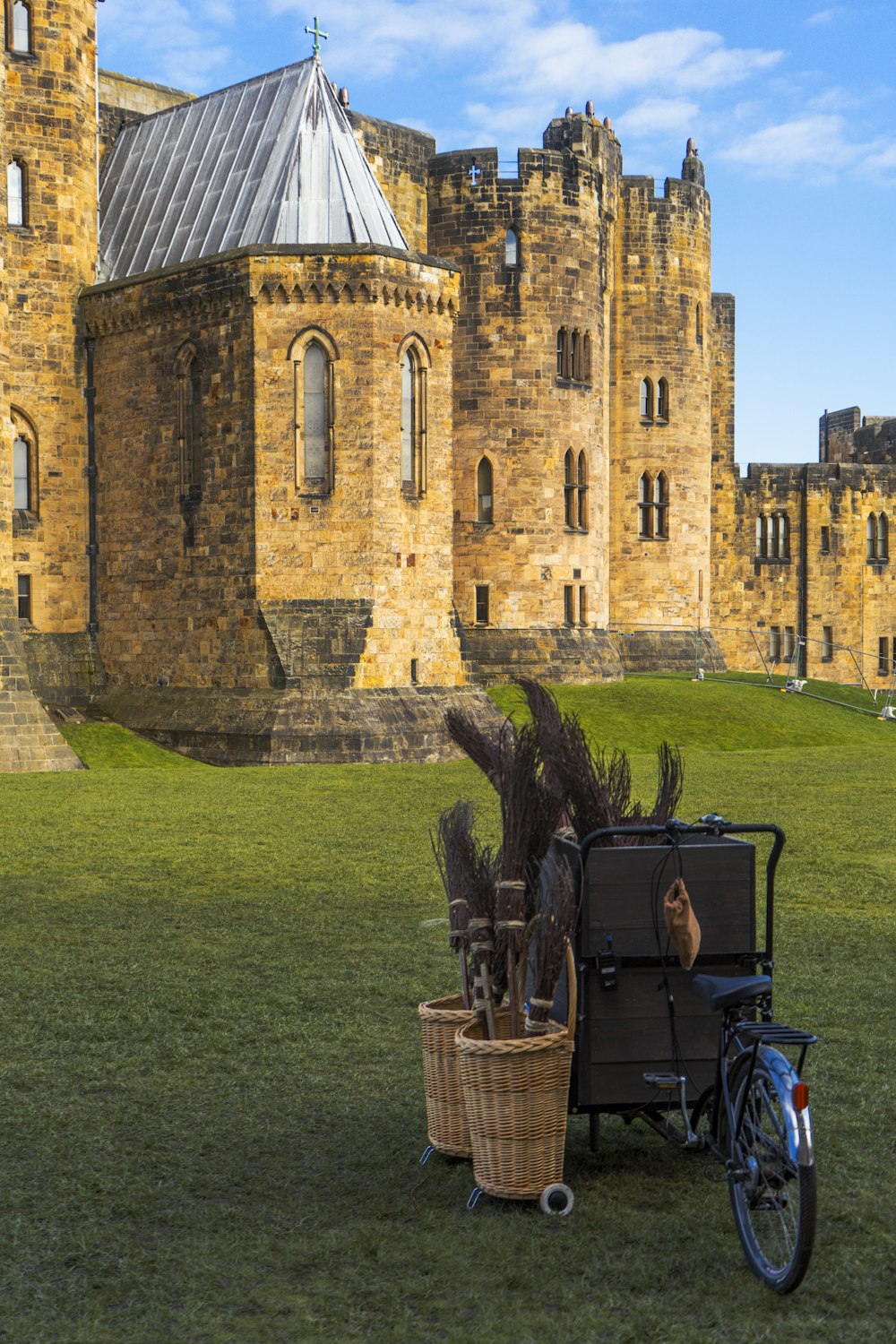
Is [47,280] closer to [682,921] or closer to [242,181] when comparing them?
[242,181]

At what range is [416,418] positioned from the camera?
27.0 metres

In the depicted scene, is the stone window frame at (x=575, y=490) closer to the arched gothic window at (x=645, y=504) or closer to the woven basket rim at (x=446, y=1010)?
the arched gothic window at (x=645, y=504)

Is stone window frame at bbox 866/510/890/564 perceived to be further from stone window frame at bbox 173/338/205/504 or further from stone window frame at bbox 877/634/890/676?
stone window frame at bbox 173/338/205/504

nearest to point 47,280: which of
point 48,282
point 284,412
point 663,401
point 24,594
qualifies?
point 48,282

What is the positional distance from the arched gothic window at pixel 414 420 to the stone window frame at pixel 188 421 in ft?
11.4

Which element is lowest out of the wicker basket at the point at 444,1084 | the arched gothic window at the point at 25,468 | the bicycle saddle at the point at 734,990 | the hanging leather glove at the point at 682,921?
the wicker basket at the point at 444,1084

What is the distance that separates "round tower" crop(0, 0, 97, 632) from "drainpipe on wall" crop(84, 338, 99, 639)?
0.10 metres

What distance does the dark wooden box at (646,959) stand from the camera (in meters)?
5.82

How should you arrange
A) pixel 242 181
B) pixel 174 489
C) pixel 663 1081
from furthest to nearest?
pixel 242 181, pixel 174 489, pixel 663 1081

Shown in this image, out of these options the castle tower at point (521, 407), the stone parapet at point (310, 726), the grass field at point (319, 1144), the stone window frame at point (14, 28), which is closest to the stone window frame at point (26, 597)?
the stone parapet at point (310, 726)

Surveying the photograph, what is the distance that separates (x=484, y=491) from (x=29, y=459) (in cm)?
1052

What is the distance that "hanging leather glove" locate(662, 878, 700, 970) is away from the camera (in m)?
5.71

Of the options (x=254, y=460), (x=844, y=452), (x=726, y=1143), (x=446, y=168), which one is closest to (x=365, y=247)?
(x=254, y=460)

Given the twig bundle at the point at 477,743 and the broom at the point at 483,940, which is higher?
the twig bundle at the point at 477,743
